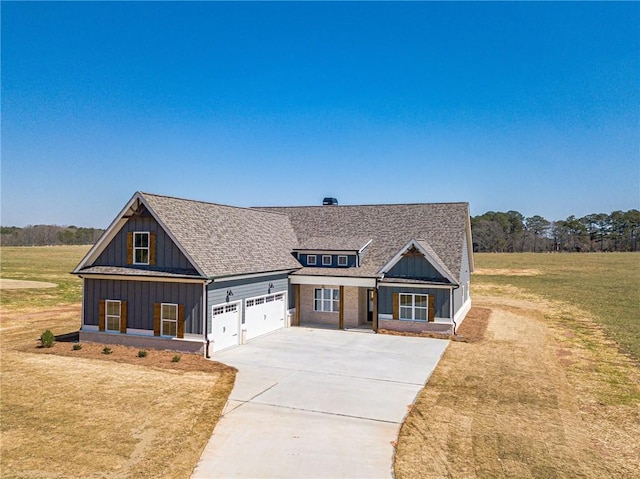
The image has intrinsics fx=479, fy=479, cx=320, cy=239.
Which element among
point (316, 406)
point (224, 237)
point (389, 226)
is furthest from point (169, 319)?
point (389, 226)

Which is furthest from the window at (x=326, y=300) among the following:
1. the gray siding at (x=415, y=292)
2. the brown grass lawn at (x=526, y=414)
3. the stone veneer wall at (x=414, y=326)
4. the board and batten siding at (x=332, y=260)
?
the brown grass lawn at (x=526, y=414)

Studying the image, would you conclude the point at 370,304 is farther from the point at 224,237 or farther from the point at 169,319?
the point at 169,319

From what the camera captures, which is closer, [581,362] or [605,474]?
[605,474]

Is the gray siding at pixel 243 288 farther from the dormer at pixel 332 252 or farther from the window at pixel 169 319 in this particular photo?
the dormer at pixel 332 252

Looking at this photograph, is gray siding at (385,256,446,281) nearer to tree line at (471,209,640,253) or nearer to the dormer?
the dormer

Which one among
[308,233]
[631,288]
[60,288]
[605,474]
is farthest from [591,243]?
[605,474]

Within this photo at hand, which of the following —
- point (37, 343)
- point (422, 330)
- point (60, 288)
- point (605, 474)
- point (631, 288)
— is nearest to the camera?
point (605, 474)

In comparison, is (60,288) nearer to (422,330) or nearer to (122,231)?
(122,231)
